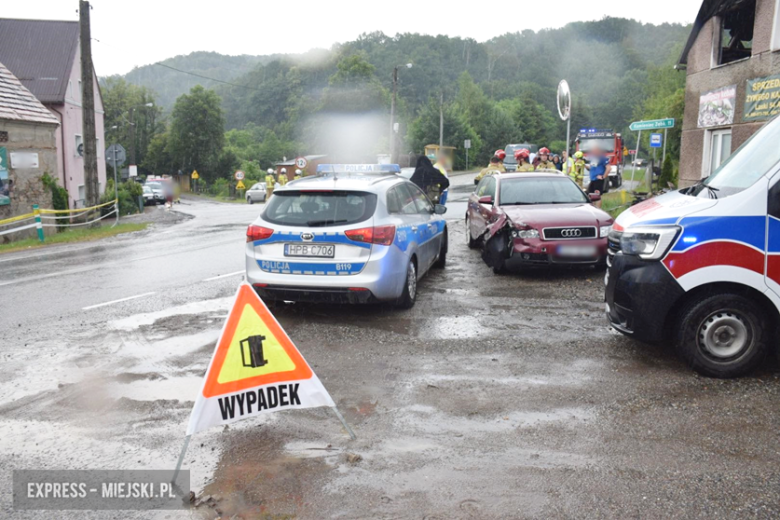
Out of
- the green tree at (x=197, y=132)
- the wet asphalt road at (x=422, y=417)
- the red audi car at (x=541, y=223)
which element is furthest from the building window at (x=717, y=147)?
the green tree at (x=197, y=132)

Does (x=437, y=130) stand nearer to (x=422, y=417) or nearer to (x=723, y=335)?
(x=723, y=335)

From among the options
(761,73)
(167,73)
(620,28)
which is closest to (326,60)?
(167,73)

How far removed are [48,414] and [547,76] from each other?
13748cm

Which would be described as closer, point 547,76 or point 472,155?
point 472,155

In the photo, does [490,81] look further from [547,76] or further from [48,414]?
[48,414]

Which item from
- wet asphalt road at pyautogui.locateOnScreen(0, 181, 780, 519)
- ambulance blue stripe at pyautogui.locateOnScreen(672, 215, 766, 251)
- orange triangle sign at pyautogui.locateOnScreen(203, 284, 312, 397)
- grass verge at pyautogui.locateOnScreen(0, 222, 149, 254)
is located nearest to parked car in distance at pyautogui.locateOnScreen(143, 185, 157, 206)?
grass verge at pyautogui.locateOnScreen(0, 222, 149, 254)

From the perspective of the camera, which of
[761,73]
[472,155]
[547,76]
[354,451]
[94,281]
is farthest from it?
[547,76]

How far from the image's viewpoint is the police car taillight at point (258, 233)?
7.62 m

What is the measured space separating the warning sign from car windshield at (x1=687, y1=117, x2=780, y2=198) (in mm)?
3883

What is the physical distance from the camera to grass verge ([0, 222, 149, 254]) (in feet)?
57.8

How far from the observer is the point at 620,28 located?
5276 inches

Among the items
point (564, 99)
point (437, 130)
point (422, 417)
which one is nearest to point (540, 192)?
point (564, 99)

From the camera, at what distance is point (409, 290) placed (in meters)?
8.20

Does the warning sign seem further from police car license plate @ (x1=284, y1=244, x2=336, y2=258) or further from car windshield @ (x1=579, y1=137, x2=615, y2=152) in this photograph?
car windshield @ (x1=579, y1=137, x2=615, y2=152)
